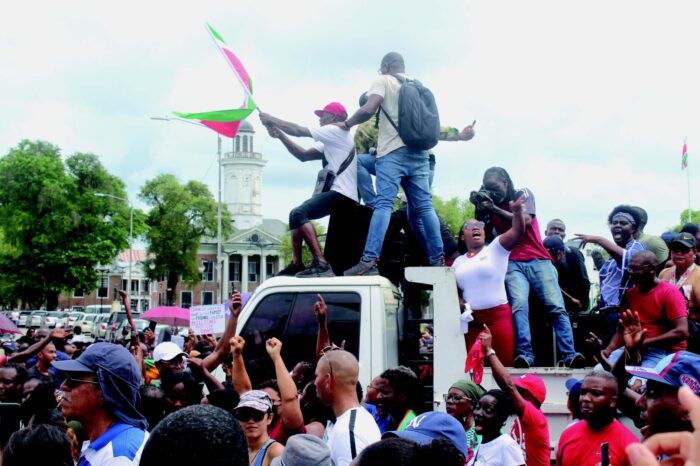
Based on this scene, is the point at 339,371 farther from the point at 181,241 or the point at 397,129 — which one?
the point at 181,241

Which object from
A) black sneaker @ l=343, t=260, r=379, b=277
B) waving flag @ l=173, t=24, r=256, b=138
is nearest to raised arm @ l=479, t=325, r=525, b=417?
black sneaker @ l=343, t=260, r=379, b=277

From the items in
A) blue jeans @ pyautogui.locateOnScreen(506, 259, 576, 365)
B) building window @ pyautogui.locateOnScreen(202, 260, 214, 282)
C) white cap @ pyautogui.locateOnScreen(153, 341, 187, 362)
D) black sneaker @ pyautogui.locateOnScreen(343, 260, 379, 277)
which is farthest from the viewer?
building window @ pyautogui.locateOnScreen(202, 260, 214, 282)

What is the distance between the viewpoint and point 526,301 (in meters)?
6.35

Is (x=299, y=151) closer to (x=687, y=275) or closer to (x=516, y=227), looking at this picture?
(x=516, y=227)

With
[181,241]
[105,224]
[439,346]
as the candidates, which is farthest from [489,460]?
[181,241]

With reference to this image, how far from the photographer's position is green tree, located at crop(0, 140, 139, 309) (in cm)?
5406

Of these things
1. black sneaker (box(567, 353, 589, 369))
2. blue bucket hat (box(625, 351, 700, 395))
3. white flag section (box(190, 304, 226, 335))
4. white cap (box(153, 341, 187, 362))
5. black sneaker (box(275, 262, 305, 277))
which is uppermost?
black sneaker (box(275, 262, 305, 277))

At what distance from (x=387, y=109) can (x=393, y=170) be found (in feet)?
1.76

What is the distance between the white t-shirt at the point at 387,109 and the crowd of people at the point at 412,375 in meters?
0.01

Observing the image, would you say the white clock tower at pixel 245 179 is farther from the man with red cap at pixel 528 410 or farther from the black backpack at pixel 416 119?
the man with red cap at pixel 528 410

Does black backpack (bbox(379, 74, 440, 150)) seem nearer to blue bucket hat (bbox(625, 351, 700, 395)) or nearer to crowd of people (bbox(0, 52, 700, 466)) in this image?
crowd of people (bbox(0, 52, 700, 466))

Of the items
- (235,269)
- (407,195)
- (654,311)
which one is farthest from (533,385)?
(235,269)

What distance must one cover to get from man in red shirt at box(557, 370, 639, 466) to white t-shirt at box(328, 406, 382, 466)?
3.43 ft

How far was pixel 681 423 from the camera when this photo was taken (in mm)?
2816
